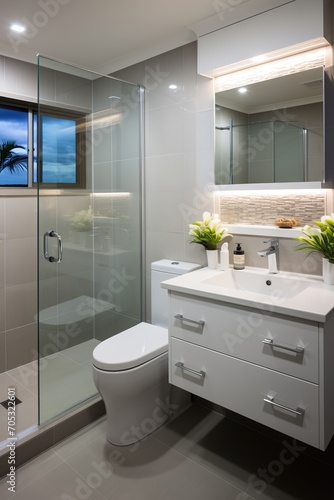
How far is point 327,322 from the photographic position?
4.73 ft

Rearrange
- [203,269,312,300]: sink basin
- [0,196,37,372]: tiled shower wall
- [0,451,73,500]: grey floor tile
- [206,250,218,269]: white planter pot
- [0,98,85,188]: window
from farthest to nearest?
[0,196,37,372]: tiled shower wall
[206,250,218,269]: white planter pot
[0,98,85,188]: window
[203,269,312,300]: sink basin
[0,451,73,500]: grey floor tile


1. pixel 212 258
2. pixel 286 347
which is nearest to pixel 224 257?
pixel 212 258

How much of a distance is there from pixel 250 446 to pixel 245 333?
A: 83 cm

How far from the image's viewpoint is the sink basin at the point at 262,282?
6.29ft

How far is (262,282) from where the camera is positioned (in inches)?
80.7

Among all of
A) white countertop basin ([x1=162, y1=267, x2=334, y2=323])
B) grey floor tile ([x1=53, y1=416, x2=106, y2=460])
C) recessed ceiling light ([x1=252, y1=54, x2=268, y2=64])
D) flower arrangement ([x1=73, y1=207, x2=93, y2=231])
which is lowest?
grey floor tile ([x1=53, y1=416, x2=106, y2=460])

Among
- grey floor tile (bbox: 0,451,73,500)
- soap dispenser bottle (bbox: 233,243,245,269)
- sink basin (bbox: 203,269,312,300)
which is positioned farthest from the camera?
soap dispenser bottle (bbox: 233,243,245,269)

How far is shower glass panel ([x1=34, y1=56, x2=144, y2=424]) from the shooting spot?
207 cm

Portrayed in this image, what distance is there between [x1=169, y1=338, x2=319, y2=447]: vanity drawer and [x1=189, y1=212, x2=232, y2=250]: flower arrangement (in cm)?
66

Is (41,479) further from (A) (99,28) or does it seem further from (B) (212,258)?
(A) (99,28)

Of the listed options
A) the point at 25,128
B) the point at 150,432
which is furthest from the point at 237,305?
the point at 25,128

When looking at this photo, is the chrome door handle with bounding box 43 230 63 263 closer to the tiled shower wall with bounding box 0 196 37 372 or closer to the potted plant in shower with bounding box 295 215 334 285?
the tiled shower wall with bounding box 0 196 37 372

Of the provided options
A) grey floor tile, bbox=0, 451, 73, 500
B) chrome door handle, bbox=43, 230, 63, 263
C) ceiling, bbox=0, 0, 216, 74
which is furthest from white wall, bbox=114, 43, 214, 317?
grey floor tile, bbox=0, 451, 73, 500

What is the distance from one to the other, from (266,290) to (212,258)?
413 mm
